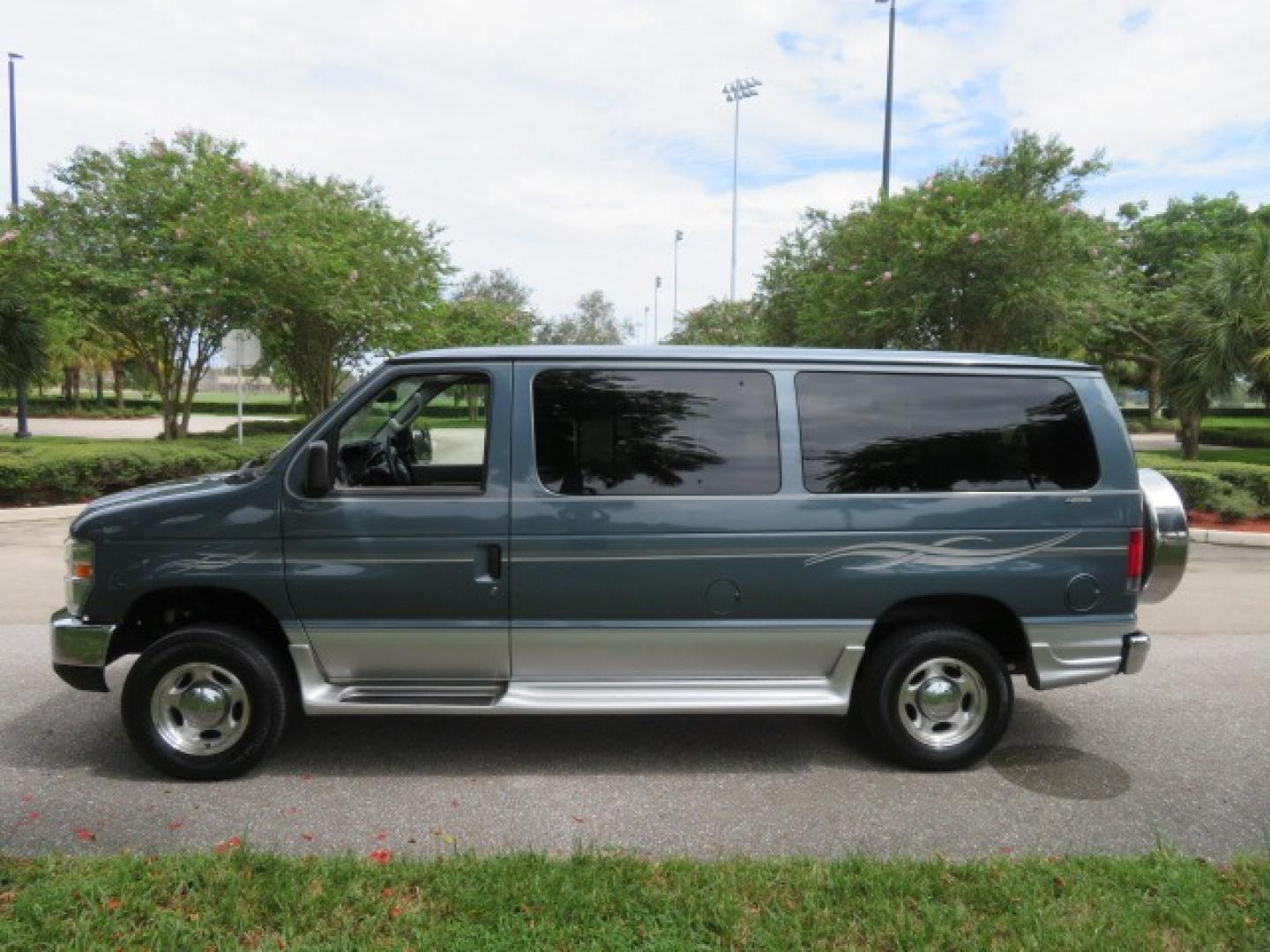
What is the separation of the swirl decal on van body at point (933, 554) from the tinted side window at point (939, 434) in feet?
0.85

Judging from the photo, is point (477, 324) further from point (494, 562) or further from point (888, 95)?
point (494, 562)

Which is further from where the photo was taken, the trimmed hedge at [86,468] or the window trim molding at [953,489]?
the trimmed hedge at [86,468]

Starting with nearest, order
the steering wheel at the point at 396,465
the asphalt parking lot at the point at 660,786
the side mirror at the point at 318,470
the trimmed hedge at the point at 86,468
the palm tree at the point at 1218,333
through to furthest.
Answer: the asphalt parking lot at the point at 660,786, the side mirror at the point at 318,470, the steering wheel at the point at 396,465, the trimmed hedge at the point at 86,468, the palm tree at the point at 1218,333

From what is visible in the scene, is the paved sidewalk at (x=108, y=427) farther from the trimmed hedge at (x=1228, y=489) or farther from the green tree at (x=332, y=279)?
the trimmed hedge at (x=1228, y=489)

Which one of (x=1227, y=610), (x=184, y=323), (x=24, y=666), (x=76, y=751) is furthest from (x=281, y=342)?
(x=1227, y=610)

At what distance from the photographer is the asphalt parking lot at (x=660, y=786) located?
3.66m

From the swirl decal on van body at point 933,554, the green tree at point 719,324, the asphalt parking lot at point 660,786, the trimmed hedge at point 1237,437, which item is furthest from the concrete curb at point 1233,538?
the green tree at point 719,324

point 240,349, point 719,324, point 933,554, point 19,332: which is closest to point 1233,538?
point 933,554

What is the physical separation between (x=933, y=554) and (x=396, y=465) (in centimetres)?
275

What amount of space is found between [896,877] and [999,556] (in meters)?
1.72

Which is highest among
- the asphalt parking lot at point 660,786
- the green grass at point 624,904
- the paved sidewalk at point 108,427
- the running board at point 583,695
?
the paved sidewalk at point 108,427

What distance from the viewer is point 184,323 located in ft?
58.0

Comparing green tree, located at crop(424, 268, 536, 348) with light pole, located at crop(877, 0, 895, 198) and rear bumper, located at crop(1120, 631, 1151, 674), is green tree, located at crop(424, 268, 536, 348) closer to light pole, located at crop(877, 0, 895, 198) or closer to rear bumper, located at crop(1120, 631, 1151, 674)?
light pole, located at crop(877, 0, 895, 198)

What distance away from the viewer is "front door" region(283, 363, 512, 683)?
13.5 ft
